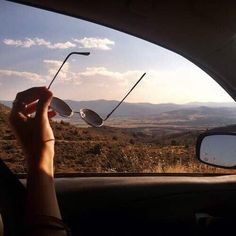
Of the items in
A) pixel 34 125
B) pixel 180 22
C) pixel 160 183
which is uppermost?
pixel 180 22

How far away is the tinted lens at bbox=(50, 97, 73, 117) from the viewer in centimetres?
218

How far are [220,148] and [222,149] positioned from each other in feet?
0.04

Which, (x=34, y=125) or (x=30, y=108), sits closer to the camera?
(x=34, y=125)

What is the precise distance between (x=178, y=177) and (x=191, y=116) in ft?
568

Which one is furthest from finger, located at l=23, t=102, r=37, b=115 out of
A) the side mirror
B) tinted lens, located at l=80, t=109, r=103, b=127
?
the side mirror

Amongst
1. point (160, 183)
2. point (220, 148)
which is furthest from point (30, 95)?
point (160, 183)

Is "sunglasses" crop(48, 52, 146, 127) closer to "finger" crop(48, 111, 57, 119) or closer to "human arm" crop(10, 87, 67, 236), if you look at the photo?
"finger" crop(48, 111, 57, 119)

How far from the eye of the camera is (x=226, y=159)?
2615 mm

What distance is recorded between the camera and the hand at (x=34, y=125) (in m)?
1.56

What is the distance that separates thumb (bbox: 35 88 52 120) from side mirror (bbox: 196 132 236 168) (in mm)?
1234

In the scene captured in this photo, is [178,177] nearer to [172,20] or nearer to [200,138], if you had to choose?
[200,138]

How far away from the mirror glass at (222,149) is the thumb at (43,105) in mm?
1234

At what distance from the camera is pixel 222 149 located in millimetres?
2619

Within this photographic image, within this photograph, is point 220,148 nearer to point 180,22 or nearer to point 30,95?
point 180,22
